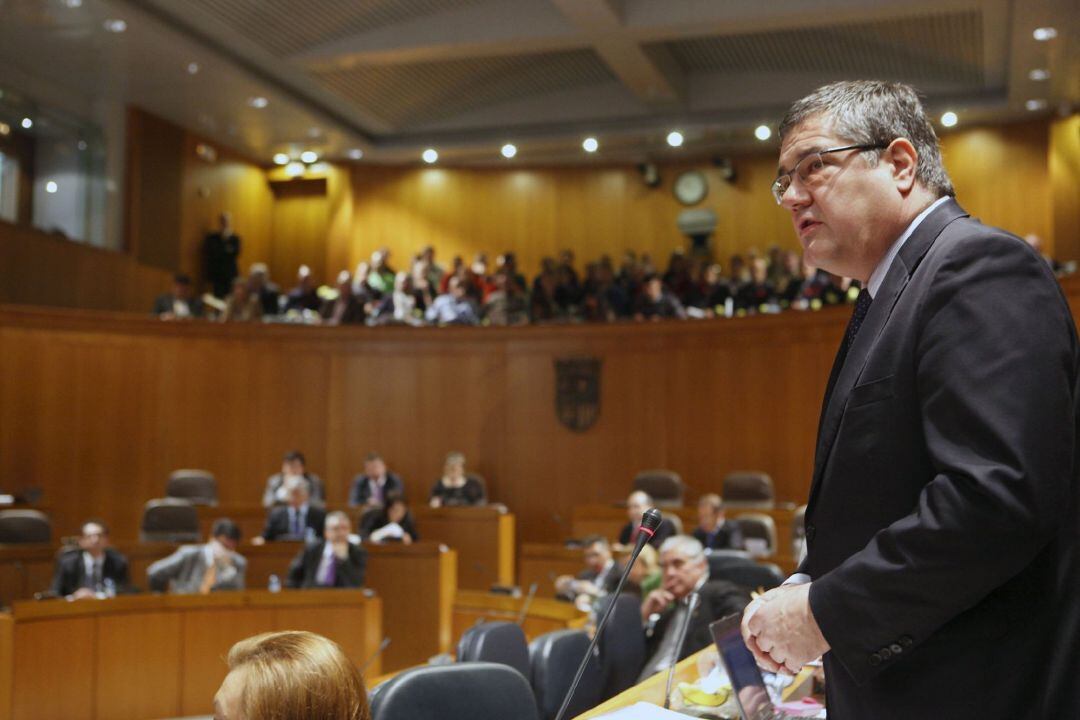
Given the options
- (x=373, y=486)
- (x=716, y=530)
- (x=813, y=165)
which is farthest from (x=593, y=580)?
(x=813, y=165)

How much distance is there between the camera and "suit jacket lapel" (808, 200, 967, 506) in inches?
52.8

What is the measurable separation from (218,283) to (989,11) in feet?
31.4

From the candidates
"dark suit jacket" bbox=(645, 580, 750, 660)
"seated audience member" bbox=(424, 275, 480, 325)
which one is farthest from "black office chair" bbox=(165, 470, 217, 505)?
"dark suit jacket" bbox=(645, 580, 750, 660)

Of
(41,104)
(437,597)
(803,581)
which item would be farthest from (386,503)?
(803,581)

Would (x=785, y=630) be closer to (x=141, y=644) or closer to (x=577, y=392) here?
(x=141, y=644)

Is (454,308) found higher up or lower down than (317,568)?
higher up

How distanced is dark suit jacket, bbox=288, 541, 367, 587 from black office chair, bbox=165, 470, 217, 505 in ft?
8.70

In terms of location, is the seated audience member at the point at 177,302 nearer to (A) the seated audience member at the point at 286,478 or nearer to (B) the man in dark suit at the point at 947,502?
(A) the seated audience member at the point at 286,478

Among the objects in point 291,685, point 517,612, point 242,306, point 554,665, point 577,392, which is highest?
point 242,306

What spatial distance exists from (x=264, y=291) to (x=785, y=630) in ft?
38.1

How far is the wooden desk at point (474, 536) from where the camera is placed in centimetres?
983

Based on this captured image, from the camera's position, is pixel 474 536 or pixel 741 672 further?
pixel 474 536

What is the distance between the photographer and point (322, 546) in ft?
25.4

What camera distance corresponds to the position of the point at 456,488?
34.8 ft
